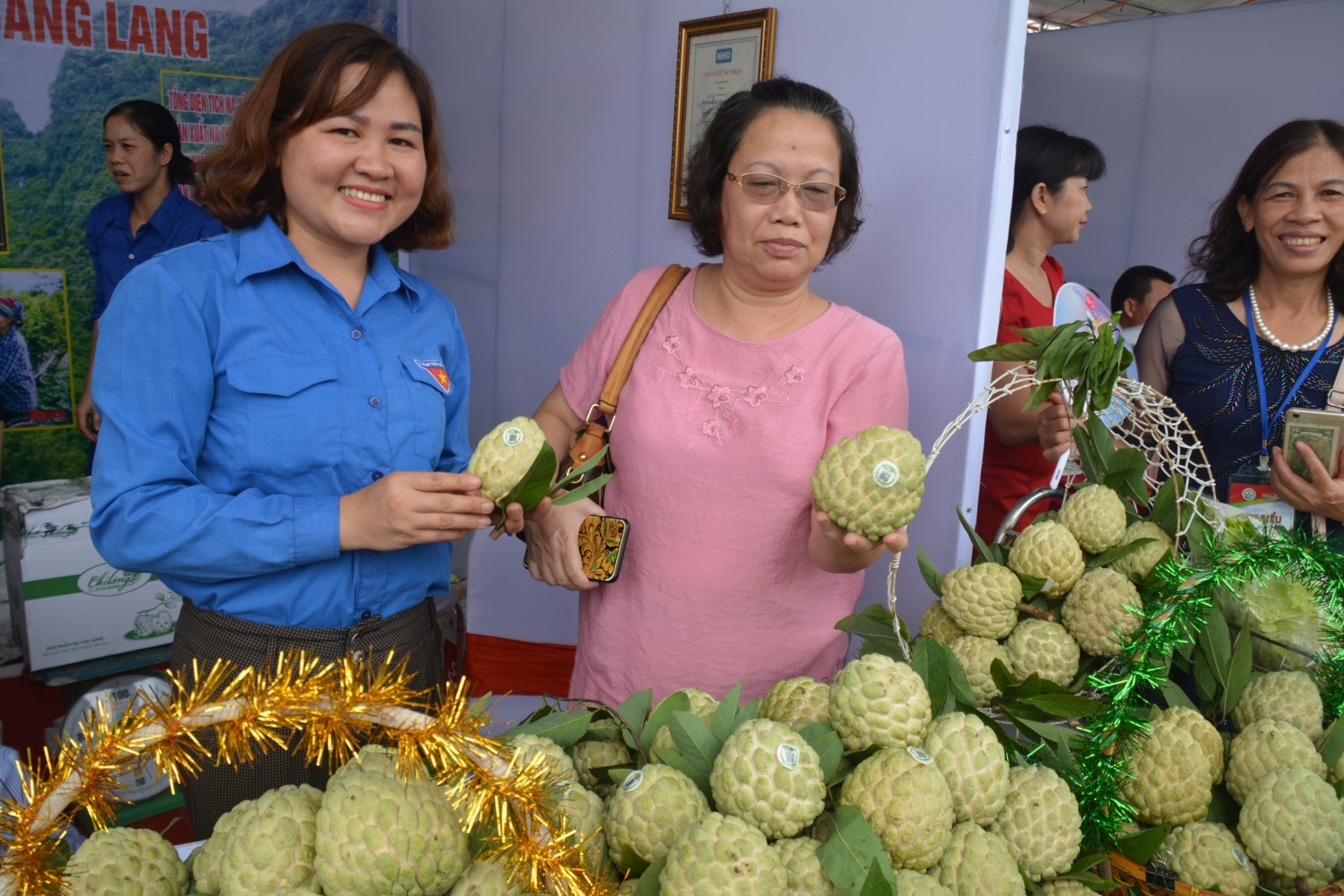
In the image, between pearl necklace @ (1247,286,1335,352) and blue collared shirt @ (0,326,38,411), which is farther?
blue collared shirt @ (0,326,38,411)

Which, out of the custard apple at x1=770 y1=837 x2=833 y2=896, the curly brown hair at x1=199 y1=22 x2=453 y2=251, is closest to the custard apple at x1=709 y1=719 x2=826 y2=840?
the custard apple at x1=770 y1=837 x2=833 y2=896

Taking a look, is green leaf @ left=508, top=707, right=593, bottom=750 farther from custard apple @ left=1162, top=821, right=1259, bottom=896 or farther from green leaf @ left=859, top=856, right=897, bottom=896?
custard apple @ left=1162, top=821, right=1259, bottom=896

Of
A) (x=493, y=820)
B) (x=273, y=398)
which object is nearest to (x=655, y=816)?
(x=493, y=820)

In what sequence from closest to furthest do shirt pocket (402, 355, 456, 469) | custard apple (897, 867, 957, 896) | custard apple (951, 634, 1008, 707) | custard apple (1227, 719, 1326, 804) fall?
custard apple (897, 867, 957, 896) < custard apple (1227, 719, 1326, 804) < custard apple (951, 634, 1008, 707) < shirt pocket (402, 355, 456, 469)

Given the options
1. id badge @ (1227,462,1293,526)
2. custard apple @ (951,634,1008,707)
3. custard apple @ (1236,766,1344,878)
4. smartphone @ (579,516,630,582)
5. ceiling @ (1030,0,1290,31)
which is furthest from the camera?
ceiling @ (1030,0,1290,31)

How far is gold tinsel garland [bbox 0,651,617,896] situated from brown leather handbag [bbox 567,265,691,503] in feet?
3.05

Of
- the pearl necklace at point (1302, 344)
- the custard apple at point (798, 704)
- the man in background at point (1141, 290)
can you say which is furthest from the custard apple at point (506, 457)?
the man in background at point (1141, 290)

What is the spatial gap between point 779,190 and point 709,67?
3.75 feet

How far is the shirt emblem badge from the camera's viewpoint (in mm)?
1685

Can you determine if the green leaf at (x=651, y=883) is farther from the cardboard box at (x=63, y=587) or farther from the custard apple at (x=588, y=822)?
the cardboard box at (x=63, y=587)

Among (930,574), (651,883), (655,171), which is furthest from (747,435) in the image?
(655,171)

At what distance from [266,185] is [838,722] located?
50.1 inches

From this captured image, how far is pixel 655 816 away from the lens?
0.94 meters

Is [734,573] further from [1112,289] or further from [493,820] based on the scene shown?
[1112,289]
